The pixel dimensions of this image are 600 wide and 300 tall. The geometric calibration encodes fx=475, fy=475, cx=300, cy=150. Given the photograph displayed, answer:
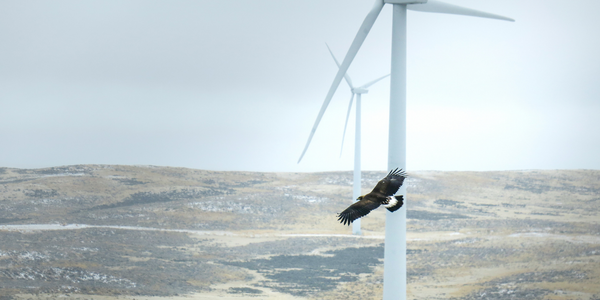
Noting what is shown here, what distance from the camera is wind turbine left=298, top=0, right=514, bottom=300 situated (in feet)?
49.2

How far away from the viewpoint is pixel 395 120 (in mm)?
15062

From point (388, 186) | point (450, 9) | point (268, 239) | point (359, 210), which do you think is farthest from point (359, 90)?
point (359, 210)

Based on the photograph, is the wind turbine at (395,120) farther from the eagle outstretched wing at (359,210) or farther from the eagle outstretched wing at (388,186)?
the eagle outstretched wing at (359,210)

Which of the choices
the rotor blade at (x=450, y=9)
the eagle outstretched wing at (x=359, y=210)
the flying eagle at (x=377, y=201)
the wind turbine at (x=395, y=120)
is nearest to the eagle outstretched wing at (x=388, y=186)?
the flying eagle at (x=377, y=201)

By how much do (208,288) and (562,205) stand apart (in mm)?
64921

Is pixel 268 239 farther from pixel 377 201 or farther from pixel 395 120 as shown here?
pixel 377 201

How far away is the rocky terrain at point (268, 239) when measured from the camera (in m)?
27.9

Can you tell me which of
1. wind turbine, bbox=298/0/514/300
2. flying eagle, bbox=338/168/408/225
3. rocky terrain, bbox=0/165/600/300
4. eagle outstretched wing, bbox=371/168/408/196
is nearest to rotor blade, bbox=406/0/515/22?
wind turbine, bbox=298/0/514/300

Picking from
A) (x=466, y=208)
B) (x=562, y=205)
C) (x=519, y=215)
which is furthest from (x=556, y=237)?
(x=562, y=205)

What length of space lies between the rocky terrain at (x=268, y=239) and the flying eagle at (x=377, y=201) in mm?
18672

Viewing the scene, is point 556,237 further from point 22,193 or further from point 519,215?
point 22,193

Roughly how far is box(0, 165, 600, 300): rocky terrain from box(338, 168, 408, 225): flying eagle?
1867 centimetres

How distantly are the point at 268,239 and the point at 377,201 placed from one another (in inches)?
1526

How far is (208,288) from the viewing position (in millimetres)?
29188
